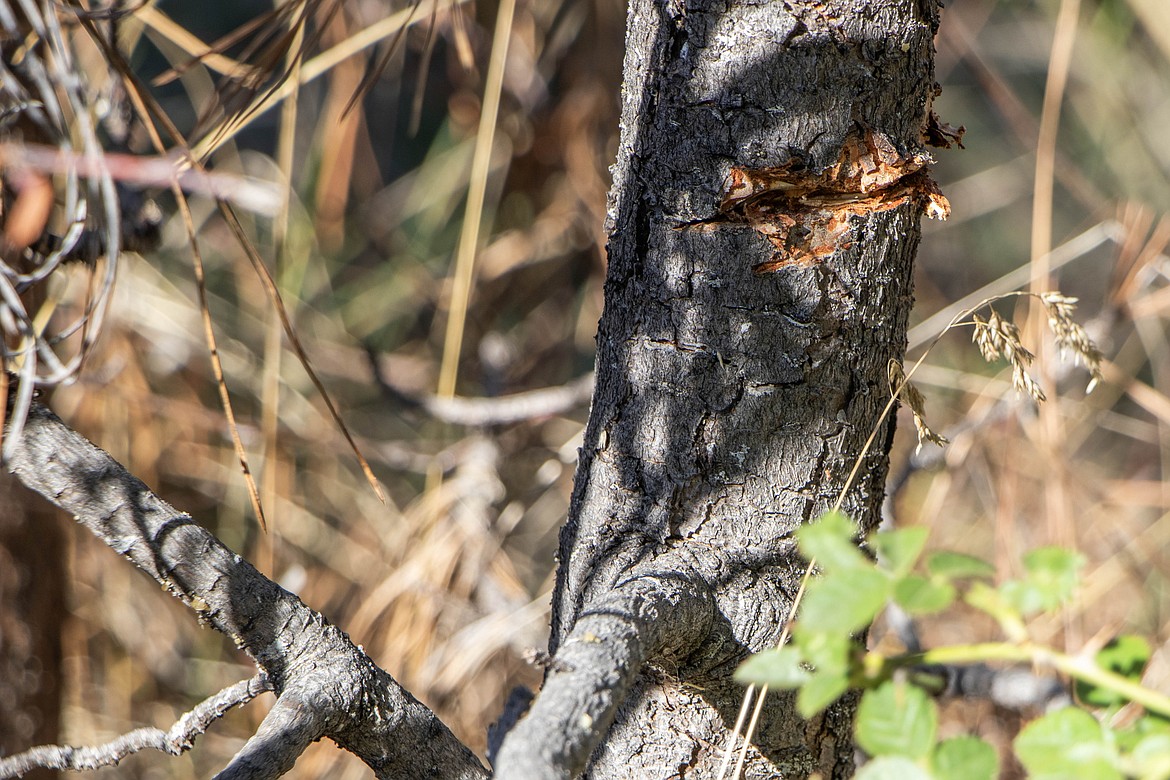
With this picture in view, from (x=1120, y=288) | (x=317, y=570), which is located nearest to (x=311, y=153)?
(x=317, y=570)

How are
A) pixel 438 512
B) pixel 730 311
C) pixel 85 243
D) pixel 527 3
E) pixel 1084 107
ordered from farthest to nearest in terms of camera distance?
pixel 1084 107 < pixel 527 3 < pixel 438 512 < pixel 85 243 < pixel 730 311

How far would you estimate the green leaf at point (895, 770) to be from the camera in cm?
33

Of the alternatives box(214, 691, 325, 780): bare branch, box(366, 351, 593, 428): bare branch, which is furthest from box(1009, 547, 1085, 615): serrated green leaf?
box(366, 351, 593, 428): bare branch

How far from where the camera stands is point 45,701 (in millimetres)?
1168

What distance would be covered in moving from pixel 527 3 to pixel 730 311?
156 centimetres

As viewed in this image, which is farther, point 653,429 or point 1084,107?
point 1084,107

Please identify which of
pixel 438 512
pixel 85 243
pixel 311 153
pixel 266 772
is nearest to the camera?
pixel 266 772

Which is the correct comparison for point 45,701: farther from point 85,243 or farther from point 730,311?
point 730,311

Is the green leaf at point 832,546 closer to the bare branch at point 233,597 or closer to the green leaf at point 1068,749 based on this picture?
the green leaf at point 1068,749

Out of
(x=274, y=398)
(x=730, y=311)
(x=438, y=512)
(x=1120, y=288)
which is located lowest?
(x=438, y=512)

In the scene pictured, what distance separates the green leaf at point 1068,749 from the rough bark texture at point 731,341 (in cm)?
21

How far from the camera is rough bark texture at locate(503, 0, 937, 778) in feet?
1.73

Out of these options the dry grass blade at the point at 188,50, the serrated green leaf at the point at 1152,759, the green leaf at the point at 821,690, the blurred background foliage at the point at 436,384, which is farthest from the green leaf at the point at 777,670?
the blurred background foliage at the point at 436,384

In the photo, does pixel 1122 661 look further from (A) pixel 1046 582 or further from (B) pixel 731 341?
(B) pixel 731 341
